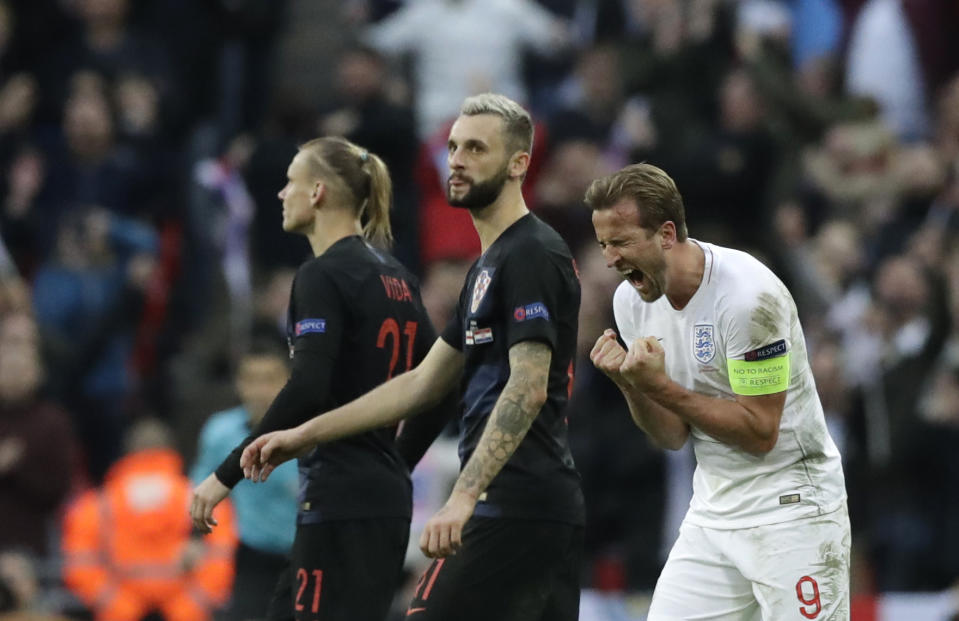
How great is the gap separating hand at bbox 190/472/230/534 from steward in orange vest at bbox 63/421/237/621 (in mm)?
4908

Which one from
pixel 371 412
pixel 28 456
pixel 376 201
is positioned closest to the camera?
pixel 371 412

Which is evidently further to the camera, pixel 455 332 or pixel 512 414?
pixel 455 332

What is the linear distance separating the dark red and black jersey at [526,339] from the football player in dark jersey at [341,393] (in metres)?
0.56

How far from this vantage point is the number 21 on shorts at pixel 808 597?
243 inches

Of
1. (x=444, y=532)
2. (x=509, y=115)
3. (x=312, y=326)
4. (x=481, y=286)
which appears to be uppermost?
(x=509, y=115)

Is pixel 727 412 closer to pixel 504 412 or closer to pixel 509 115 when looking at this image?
pixel 504 412

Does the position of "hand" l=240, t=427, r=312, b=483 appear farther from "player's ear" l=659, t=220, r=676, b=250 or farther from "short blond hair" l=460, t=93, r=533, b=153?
"player's ear" l=659, t=220, r=676, b=250

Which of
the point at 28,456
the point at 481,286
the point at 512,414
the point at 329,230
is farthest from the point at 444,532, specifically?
the point at 28,456

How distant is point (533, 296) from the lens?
6.13 m

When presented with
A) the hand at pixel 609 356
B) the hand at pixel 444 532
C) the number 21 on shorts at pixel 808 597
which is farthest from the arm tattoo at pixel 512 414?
the number 21 on shorts at pixel 808 597

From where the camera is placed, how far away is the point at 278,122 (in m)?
13.4

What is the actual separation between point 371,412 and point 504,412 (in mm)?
759

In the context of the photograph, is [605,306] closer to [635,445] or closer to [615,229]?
[635,445]

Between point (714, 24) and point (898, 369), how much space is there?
365cm
